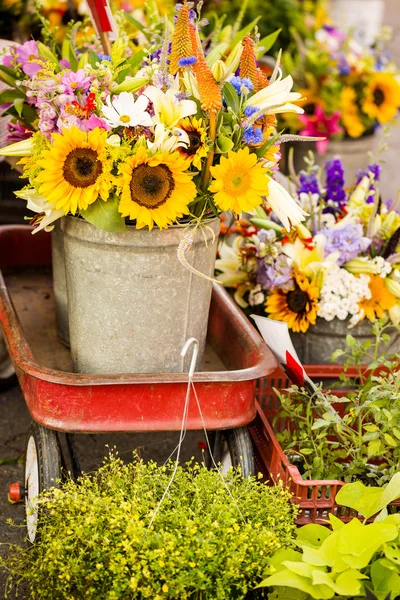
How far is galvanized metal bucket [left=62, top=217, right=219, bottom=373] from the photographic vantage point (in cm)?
184

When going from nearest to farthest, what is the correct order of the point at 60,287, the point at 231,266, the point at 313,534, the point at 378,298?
1. the point at 313,534
2. the point at 60,287
3. the point at 378,298
4. the point at 231,266

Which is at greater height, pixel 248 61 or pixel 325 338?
pixel 248 61

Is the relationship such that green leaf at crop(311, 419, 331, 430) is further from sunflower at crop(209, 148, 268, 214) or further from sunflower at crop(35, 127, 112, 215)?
sunflower at crop(35, 127, 112, 215)

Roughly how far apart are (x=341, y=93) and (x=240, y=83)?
2864 mm

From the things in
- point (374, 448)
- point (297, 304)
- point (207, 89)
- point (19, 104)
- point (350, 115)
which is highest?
point (207, 89)

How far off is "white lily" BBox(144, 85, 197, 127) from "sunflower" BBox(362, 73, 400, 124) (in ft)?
9.78

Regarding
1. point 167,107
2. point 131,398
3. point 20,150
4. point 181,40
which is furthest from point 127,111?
point 131,398

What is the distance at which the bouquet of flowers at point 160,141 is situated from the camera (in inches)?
67.9

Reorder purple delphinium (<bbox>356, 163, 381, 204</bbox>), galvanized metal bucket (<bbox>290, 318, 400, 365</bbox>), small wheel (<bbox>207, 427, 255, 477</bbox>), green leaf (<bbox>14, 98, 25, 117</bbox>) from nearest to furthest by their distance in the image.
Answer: small wheel (<bbox>207, 427, 255, 477</bbox>)
green leaf (<bbox>14, 98, 25, 117</bbox>)
galvanized metal bucket (<bbox>290, 318, 400, 365</bbox>)
purple delphinium (<bbox>356, 163, 381, 204</bbox>)

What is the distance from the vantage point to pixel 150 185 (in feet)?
5.66

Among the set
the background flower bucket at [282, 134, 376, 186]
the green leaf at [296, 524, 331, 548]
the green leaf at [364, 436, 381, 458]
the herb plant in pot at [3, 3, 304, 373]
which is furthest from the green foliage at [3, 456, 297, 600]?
the background flower bucket at [282, 134, 376, 186]

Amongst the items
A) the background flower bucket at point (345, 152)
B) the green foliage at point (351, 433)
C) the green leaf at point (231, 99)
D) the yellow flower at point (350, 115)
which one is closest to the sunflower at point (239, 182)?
the green leaf at point (231, 99)

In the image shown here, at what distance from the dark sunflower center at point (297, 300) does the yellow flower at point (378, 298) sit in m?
0.18

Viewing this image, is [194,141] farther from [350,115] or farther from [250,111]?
[350,115]
